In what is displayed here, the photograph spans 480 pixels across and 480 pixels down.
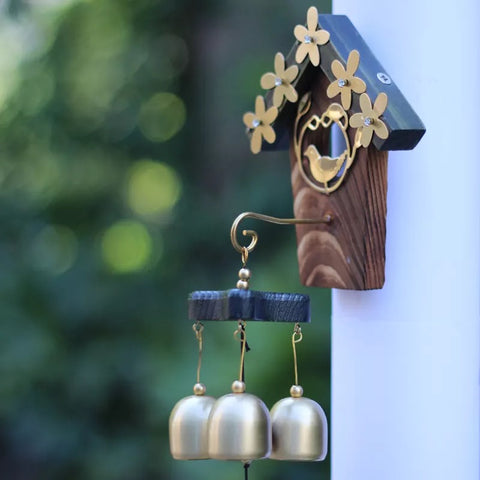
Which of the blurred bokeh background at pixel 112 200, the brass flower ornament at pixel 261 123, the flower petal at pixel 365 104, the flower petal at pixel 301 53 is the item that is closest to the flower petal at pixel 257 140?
the brass flower ornament at pixel 261 123

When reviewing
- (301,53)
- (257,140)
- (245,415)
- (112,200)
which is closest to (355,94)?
(301,53)

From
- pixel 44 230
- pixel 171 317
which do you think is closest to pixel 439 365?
pixel 171 317

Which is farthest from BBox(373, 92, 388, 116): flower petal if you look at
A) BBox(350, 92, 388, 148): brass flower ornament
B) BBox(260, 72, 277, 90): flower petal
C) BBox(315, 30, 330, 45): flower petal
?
BBox(260, 72, 277, 90): flower petal

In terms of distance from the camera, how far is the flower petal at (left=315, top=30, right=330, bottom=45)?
1129mm

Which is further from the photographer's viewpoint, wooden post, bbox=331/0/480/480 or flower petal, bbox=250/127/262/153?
flower petal, bbox=250/127/262/153

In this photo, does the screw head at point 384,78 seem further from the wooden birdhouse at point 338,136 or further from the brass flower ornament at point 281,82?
the brass flower ornament at point 281,82

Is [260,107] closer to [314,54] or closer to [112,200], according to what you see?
[314,54]

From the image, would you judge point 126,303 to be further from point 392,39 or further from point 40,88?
point 392,39

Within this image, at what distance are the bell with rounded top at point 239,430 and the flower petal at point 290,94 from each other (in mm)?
377

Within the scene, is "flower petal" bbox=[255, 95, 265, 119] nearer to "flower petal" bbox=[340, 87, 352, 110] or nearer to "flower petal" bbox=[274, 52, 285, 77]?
"flower petal" bbox=[274, 52, 285, 77]

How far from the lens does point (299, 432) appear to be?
105 centimetres

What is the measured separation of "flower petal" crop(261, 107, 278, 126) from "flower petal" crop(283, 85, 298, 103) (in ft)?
0.11

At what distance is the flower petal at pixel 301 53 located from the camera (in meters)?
1.17

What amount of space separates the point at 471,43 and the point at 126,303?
1481 millimetres
